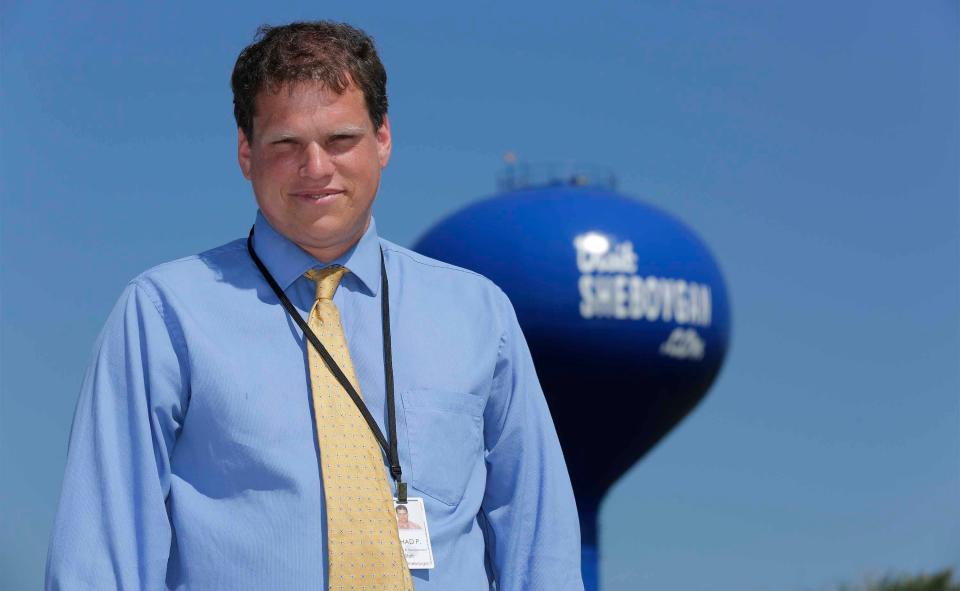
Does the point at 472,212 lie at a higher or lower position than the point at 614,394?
higher

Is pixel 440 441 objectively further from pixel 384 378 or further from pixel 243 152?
pixel 243 152

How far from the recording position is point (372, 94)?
265 centimetres

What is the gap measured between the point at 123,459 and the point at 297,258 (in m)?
0.46

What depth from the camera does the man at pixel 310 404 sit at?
7.96 ft

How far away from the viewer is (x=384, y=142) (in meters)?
2.73

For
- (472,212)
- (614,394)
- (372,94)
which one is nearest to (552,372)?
→ (614,394)

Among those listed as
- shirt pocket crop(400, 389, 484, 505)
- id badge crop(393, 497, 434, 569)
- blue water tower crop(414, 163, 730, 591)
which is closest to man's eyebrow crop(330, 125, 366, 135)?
shirt pocket crop(400, 389, 484, 505)

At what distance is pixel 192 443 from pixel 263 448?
13 cm

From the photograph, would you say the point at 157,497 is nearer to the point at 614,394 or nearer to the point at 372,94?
the point at 372,94

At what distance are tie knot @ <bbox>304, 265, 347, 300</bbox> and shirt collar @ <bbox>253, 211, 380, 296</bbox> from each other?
0.03 feet

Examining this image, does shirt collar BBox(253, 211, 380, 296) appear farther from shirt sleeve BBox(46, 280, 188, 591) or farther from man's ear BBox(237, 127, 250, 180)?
shirt sleeve BBox(46, 280, 188, 591)

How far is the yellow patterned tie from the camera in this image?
242 centimetres

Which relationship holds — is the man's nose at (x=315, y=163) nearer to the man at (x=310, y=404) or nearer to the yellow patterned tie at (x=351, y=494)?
the man at (x=310, y=404)

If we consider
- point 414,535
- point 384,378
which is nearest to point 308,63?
point 384,378
